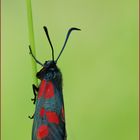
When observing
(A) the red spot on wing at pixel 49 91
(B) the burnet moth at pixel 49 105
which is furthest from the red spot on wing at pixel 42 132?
(A) the red spot on wing at pixel 49 91

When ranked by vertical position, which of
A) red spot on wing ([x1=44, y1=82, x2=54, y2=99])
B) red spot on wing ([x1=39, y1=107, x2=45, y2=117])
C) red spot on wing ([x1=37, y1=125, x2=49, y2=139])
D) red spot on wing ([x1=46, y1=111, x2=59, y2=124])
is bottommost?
red spot on wing ([x1=37, y1=125, x2=49, y2=139])

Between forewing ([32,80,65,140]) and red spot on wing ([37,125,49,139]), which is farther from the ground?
forewing ([32,80,65,140])

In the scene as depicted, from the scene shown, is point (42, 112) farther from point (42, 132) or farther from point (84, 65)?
point (84, 65)

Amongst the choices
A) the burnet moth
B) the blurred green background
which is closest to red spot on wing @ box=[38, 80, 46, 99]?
the burnet moth

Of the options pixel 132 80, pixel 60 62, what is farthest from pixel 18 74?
pixel 132 80

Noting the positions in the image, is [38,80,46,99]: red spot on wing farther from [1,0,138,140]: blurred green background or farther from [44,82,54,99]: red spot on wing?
[1,0,138,140]: blurred green background

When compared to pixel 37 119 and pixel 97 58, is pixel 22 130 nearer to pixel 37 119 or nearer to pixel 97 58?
pixel 37 119

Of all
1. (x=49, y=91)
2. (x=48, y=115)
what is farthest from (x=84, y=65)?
(x=48, y=115)
